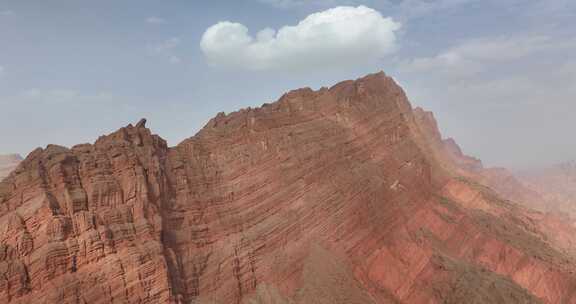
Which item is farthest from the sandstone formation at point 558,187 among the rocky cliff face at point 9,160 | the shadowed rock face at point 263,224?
the rocky cliff face at point 9,160

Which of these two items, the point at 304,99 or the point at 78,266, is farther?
the point at 304,99

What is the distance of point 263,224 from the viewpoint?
34.3m

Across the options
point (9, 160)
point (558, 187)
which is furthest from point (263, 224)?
point (558, 187)

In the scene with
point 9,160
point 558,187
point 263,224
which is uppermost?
point 9,160

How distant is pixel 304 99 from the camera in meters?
46.9

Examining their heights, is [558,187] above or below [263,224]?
below

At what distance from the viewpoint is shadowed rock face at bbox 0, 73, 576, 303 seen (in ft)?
84.1

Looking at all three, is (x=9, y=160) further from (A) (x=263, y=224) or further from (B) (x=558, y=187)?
(B) (x=558, y=187)

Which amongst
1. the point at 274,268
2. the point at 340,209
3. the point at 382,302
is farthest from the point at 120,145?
the point at 382,302

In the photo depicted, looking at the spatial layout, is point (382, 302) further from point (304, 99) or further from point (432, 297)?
point (304, 99)

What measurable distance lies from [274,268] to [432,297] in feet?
45.9

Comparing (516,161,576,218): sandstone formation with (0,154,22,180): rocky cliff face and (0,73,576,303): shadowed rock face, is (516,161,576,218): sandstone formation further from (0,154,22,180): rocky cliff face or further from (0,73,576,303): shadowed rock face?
(0,154,22,180): rocky cliff face

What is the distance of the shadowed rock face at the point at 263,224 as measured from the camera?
2562 cm

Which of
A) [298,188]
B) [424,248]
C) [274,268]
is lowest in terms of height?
[424,248]
